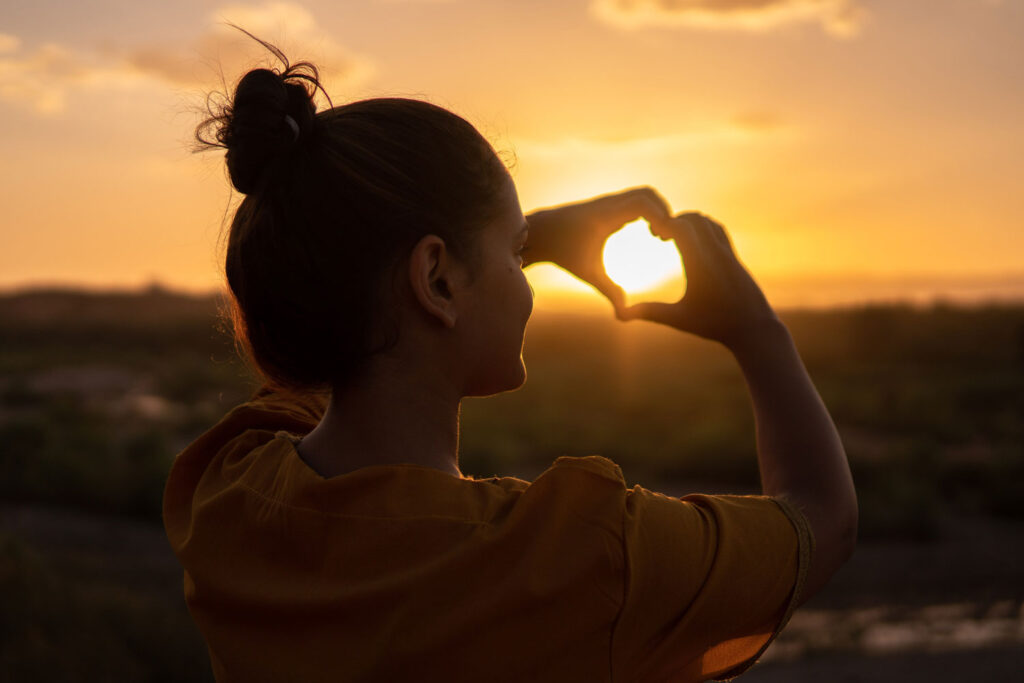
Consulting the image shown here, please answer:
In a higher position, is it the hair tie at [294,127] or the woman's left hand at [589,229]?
the hair tie at [294,127]

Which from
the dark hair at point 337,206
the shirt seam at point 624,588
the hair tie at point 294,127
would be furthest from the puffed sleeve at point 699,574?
the hair tie at point 294,127

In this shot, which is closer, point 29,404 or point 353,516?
point 353,516

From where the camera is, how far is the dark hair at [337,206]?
1.17m

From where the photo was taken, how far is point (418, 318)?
1191 millimetres

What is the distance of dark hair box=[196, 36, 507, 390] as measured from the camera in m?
1.17

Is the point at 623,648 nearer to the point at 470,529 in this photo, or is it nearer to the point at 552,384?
the point at 470,529

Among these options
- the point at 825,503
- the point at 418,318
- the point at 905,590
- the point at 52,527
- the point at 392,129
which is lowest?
the point at 905,590

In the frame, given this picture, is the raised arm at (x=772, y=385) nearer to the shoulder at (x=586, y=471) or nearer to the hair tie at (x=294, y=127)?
the shoulder at (x=586, y=471)

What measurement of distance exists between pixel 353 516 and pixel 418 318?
10.4 inches

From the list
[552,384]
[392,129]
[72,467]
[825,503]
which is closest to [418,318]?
[392,129]

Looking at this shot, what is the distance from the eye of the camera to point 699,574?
1.01m

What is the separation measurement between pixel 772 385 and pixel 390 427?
494mm

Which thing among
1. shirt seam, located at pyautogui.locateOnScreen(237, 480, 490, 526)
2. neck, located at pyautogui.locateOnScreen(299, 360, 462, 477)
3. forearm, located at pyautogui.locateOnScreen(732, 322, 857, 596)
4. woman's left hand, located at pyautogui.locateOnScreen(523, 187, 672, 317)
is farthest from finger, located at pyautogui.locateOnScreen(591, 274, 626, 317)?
shirt seam, located at pyautogui.locateOnScreen(237, 480, 490, 526)

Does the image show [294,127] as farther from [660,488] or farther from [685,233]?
[660,488]
